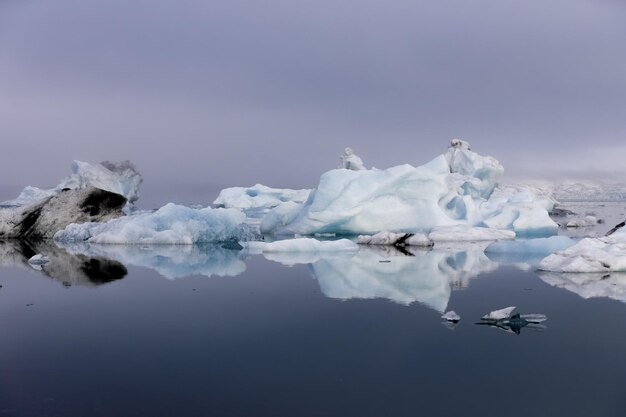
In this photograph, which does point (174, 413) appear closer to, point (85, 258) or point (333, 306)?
point (333, 306)

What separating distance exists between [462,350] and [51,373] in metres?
3.05

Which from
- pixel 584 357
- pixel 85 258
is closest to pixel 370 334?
pixel 584 357

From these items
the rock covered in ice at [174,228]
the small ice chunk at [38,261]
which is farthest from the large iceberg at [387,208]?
the small ice chunk at [38,261]

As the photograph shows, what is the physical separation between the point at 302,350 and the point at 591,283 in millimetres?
5600

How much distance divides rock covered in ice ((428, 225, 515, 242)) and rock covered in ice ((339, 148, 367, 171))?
12187 mm

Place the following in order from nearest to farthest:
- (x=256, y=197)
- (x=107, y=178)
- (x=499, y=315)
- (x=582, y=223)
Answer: (x=499, y=315), (x=582, y=223), (x=107, y=178), (x=256, y=197)

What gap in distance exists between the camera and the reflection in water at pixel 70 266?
842 cm

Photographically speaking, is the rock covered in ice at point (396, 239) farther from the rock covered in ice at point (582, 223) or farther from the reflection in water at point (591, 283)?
the rock covered in ice at point (582, 223)

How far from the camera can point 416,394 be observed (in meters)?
3.29

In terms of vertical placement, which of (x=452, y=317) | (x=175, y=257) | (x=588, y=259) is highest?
(x=588, y=259)

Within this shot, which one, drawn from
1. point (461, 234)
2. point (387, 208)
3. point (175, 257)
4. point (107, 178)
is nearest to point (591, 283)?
point (175, 257)

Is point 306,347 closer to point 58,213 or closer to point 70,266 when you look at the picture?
point 70,266

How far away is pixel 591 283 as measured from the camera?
795cm

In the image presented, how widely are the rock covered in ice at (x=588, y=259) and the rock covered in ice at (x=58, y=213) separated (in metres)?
14.0
